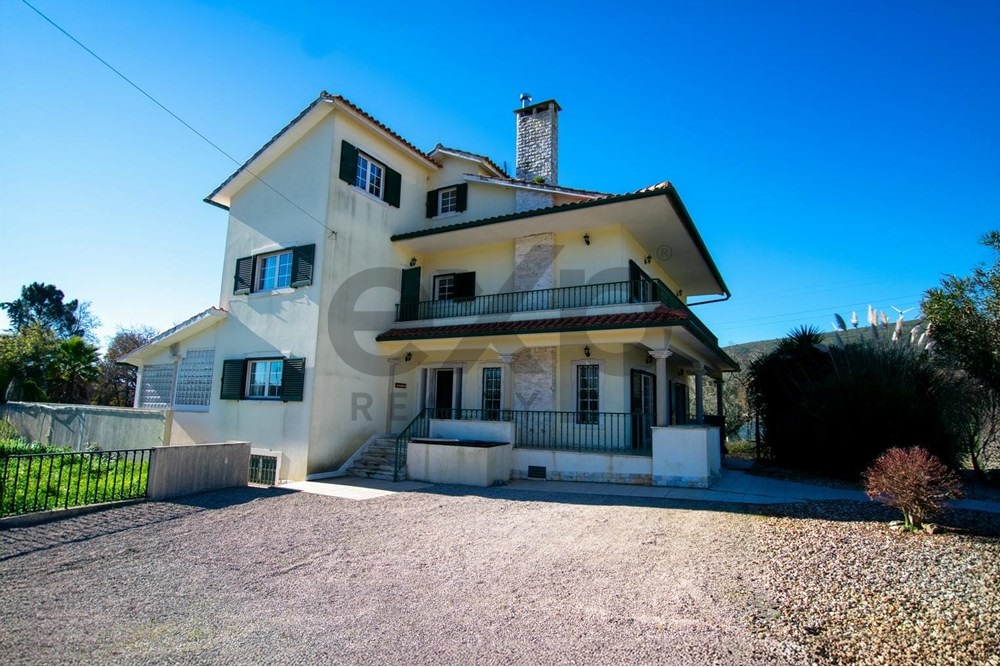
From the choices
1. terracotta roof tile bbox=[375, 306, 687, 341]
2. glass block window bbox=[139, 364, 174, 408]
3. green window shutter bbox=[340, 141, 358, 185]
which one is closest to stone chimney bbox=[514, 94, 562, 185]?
green window shutter bbox=[340, 141, 358, 185]

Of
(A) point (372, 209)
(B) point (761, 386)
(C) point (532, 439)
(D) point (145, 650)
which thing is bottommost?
(D) point (145, 650)

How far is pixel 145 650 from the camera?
3.91 metres

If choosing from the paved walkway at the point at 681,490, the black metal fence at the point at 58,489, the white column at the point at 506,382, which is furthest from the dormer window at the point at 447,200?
the black metal fence at the point at 58,489

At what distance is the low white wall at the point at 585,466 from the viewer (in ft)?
37.9

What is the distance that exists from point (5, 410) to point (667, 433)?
80.1ft

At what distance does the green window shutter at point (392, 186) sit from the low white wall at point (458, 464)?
24.5ft

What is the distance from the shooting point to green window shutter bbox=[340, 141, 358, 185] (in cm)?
1414

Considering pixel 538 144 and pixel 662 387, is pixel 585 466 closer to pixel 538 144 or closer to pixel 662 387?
pixel 662 387

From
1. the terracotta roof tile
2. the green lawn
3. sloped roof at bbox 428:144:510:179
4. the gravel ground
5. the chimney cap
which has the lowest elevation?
the gravel ground

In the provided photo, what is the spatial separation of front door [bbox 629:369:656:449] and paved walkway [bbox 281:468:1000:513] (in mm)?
1899

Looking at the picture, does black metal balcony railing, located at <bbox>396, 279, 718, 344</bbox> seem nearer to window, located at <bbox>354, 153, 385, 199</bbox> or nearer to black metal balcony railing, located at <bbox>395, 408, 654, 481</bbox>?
black metal balcony railing, located at <bbox>395, 408, 654, 481</bbox>

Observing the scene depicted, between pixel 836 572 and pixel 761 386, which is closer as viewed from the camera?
pixel 836 572

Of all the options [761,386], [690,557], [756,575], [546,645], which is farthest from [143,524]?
[761,386]

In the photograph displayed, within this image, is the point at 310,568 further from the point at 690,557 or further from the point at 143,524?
the point at 690,557
